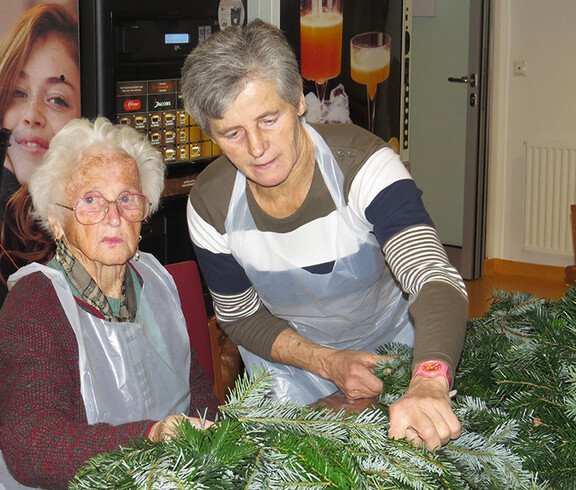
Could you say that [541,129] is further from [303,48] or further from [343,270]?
[343,270]

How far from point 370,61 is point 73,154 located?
7.78ft

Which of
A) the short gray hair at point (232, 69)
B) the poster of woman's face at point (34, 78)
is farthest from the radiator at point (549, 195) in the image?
the short gray hair at point (232, 69)

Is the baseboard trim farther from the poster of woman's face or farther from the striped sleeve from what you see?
the striped sleeve

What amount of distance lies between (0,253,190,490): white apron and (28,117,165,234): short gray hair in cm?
16

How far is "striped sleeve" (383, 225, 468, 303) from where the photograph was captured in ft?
4.35

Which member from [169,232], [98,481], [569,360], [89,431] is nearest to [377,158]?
[569,360]

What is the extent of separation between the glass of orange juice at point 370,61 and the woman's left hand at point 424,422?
2815mm

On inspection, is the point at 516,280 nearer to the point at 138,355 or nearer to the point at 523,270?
the point at 523,270

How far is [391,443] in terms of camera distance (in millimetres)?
938

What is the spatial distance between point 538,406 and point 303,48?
97.7 inches

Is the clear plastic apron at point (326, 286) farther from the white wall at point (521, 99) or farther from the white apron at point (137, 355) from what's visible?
the white wall at point (521, 99)

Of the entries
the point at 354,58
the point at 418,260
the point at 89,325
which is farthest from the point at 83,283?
the point at 354,58

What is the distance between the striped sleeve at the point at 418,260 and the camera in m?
1.33

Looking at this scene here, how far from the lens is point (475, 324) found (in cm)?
152
